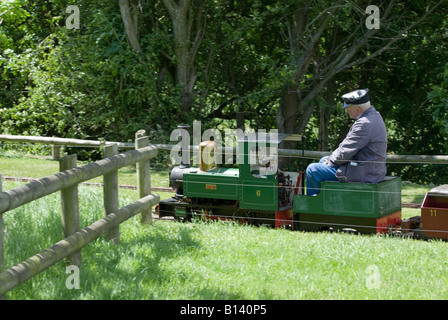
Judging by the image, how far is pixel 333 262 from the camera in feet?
21.8

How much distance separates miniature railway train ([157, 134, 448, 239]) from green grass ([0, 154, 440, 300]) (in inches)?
29.2

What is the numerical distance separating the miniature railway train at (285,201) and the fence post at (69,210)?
3466 mm

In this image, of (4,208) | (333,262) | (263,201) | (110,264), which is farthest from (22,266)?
(263,201)

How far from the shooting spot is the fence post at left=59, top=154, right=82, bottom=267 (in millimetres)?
6277

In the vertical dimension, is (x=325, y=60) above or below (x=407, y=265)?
above

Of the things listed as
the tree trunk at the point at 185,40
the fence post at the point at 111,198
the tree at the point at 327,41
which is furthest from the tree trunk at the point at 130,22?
the fence post at the point at 111,198

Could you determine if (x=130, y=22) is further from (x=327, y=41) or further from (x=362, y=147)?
(x=362, y=147)

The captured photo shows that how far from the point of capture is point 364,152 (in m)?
8.62

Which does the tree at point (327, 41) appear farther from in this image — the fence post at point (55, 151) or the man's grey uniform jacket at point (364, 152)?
A: the man's grey uniform jacket at point (364, 152)

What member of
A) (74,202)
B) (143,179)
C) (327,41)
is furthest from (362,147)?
(327,41)

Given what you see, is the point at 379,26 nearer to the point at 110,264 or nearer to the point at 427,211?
the point at 427,211

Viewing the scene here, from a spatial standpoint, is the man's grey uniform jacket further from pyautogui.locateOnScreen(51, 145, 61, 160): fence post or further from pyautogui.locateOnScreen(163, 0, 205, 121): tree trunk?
pyautogui.locateOnScreen(51, 145, 61, 160): fence post

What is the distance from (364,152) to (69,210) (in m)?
4.12

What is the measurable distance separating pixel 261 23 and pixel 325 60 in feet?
6.10
